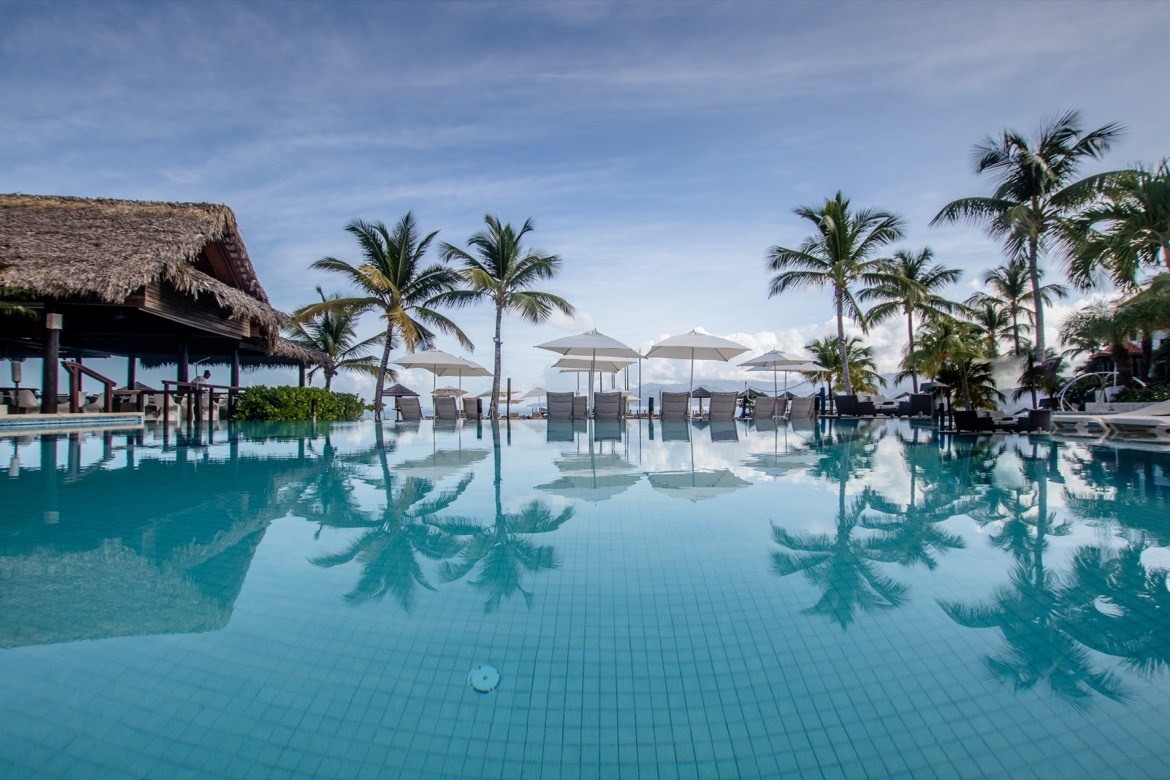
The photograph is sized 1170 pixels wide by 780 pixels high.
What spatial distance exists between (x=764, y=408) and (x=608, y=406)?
15.1 feet

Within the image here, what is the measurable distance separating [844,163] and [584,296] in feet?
27.6

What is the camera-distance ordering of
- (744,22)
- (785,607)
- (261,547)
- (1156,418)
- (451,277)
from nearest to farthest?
1. (785,607)
2. (261,547)
3. (1156,418)
4. (744,22)
5. (451,277)

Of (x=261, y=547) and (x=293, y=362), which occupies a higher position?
(x=293, y=362)

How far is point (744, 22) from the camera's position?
10.8 meters

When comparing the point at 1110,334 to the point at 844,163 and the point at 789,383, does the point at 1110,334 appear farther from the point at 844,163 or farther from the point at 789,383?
the point at 789,383

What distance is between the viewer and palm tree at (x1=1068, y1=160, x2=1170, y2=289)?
1075cm

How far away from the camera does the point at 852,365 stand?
25328 mm

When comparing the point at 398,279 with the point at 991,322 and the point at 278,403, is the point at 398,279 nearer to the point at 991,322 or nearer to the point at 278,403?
the point at 278,403

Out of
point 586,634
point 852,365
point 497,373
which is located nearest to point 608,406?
point 497,373

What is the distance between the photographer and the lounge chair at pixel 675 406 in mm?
17122

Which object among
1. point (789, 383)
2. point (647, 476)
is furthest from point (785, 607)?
point (789, 383)

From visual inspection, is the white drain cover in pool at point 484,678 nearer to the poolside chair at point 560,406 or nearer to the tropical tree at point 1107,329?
the tropical tree at point 1107,329

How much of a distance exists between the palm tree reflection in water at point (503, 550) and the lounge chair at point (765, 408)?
1392cm

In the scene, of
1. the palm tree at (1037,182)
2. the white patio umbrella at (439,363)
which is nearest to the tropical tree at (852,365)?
the palm tree at (1037,182)
